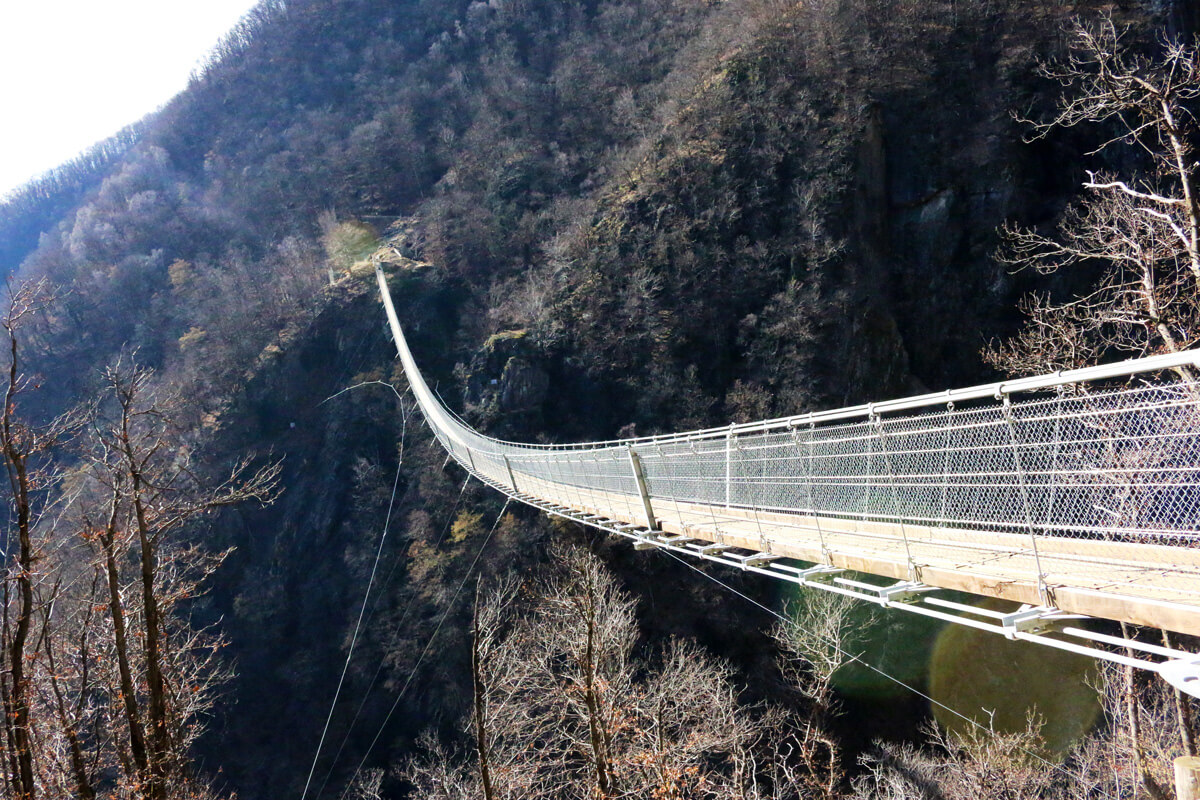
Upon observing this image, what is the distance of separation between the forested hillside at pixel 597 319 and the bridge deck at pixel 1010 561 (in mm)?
16726

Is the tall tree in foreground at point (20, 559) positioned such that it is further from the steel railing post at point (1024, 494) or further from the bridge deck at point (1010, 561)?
the steel railing post at point (1024, 494)

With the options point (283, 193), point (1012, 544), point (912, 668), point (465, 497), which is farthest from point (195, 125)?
point (1012, 544)

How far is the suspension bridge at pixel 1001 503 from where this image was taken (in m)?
2.97

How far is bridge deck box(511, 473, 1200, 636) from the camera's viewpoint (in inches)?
118

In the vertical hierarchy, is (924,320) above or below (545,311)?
below

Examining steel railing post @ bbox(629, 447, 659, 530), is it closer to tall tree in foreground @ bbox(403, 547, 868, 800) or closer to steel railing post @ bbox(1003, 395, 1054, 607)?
tall tree in foreground @ bbox(403, 547, 868, 800)

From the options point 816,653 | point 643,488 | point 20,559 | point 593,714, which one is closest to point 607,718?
point 593,714

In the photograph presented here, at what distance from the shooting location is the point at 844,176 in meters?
27.3

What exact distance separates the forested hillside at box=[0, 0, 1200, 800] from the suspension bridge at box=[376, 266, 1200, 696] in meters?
15.8

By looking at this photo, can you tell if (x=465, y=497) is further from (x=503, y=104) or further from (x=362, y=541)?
(x=503, y=104)

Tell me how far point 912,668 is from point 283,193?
5126 cm

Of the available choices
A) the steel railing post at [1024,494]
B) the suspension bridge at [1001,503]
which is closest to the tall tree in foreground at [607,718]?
the suspension bridge at [1001,503]

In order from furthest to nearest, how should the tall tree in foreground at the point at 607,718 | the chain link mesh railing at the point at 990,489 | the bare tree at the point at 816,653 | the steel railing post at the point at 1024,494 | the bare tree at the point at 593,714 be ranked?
the bare tree at the point at 816,653 → the tall tree in foreground at the point at 607,718 → the bare tree at the point at 593,714 → the steel railing post at the point at 1024,494 → the chain link mesh railing at the point at 990,489

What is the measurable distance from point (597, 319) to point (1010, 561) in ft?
81.4
